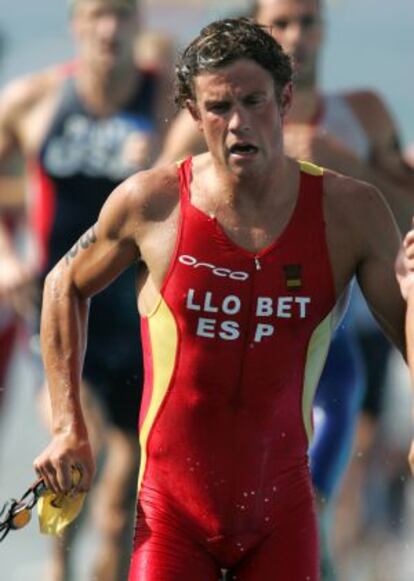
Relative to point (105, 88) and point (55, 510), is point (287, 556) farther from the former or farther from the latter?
point (105, 88)

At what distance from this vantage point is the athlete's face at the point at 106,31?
1091 cm

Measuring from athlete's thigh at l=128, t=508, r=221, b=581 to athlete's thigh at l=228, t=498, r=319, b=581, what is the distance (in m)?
0.11

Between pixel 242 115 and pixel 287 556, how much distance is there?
124cm

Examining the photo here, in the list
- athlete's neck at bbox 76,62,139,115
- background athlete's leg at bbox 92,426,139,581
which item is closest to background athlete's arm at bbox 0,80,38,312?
athlete's neck at bbox 76,62,139,115

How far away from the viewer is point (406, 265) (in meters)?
6.44

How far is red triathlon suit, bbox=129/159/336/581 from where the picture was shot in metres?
6.50

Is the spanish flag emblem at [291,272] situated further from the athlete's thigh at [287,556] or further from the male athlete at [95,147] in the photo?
the male athlete at [95,147]

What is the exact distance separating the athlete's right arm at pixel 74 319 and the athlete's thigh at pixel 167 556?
223mm

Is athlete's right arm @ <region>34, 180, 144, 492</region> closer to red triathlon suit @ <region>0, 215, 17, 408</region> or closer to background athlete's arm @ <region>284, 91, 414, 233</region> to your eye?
background athlete's arm @ <region>284, 91, 414, 233</region>

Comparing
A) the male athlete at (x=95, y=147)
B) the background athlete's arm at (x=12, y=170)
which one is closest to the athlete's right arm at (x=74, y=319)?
the male athlete at (x=95, y=147)

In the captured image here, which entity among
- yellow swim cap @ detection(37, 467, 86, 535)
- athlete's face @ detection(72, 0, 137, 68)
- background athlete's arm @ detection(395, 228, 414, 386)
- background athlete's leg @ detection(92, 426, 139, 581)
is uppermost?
athlete's face @ detection(72, 0, 137, 68)

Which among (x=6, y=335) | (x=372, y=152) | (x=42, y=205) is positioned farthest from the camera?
(x=6, y=335)

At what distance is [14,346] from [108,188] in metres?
1.88

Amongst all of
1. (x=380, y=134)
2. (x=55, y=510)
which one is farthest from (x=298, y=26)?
(x=55, y=510)
